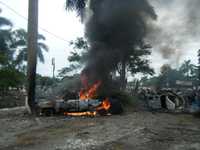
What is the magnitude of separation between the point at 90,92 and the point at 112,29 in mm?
5161

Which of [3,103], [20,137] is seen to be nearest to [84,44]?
[3,103]

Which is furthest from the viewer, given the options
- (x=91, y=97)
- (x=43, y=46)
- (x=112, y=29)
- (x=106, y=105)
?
(x=43, y=46)

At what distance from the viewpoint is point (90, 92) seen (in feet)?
56.7

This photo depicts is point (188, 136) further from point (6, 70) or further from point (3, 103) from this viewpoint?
point (3, 103)

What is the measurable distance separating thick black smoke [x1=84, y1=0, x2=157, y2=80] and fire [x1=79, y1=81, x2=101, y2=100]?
674 mm

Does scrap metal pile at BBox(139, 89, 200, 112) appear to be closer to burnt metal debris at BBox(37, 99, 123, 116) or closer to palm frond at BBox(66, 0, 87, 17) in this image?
burnt metal debris at BBox(37, 99, 123, 116)

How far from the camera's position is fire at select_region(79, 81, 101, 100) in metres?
16.6

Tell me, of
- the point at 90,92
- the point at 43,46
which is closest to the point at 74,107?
the point at 90,92

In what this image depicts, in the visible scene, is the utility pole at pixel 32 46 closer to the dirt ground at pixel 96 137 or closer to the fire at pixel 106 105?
the fire at pixel 106 105

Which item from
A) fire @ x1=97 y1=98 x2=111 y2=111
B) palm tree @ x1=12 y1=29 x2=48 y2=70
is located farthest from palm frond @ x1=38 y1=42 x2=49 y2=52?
fire @ x1=97 y1=98 x2=111 y2=111

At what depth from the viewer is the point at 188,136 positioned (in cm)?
878

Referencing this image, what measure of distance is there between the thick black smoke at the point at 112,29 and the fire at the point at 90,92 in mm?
674

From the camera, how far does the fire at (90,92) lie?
16.6 m

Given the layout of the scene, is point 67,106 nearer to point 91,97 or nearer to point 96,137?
point 91,97
